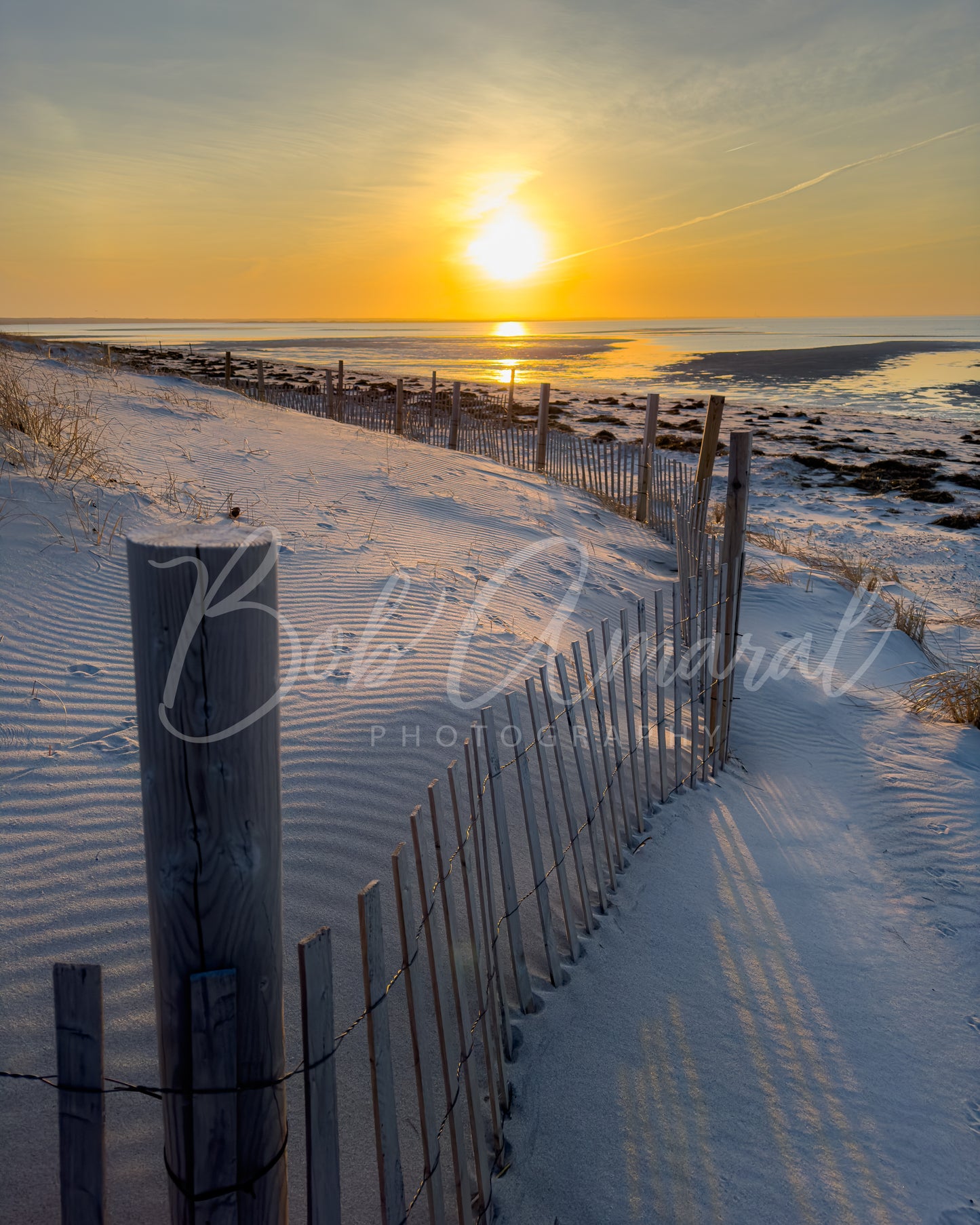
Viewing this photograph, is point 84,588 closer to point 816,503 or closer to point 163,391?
point 163,391

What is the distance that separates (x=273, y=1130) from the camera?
1.39 m

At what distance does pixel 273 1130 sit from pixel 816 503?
1574 centimetres

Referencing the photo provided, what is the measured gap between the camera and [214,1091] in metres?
1.28

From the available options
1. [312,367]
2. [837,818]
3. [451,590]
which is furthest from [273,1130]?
[312,367]

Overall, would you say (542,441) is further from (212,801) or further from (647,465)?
(212,801)

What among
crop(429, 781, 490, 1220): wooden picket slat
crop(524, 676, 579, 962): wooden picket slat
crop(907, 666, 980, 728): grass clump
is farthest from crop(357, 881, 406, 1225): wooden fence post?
crop(907, 666, 980, 728): grass clump

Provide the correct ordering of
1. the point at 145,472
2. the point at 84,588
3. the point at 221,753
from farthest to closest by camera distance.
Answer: the point at 145,472, the point at 84,588, the point at 221,753

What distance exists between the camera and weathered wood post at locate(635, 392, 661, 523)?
1261 centimetres

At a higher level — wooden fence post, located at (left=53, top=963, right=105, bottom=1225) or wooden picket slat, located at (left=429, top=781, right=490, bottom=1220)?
wooden fence post, located at (left=53, top=963, right=105, bottom=1225)

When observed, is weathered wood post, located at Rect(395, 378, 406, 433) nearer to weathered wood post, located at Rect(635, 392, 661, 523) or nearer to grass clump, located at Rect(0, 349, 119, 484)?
weathered wood post, located at Rect(635, 392, 661, 523)

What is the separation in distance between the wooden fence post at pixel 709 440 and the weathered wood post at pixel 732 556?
2.77 meters

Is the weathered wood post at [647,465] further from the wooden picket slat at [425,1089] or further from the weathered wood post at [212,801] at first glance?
the weathered wood post at [212,801]

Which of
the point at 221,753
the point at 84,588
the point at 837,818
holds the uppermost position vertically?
the point at 221,753

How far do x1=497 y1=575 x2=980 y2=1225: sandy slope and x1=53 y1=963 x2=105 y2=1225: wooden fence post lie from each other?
1485 mm
